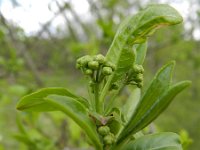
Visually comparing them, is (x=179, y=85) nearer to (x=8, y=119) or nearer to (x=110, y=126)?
(x=110, y=126)

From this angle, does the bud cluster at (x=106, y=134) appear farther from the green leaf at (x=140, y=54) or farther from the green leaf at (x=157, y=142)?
the green leaf at (x=140, y=54)

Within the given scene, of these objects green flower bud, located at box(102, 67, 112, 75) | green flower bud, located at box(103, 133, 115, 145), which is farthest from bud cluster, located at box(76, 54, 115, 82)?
green flower bud, located at box(103, 133, 115, 145)

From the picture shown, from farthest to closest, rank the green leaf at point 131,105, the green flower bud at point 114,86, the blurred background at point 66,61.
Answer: the blurred background at point 66,61
the green leaf at point 131,105
the green flower bud at point 114,86

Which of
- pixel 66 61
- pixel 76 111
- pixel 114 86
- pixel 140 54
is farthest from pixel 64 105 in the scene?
pixel 66 61

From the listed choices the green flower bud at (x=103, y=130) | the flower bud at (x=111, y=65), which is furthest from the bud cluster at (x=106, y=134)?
the flower bud at (x=111, y=65)

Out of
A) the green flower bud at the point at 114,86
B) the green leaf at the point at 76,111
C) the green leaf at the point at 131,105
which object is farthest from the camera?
the green leaf at the point at 131,105

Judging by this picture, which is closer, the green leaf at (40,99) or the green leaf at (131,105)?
the green leaf at (40,99)

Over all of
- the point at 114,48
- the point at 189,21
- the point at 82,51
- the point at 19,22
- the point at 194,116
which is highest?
the point at 114,48

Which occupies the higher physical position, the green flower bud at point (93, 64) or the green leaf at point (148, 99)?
the green flower bud at point (93, 64)

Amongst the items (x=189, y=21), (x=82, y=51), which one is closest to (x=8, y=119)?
(x=189, y=21)
